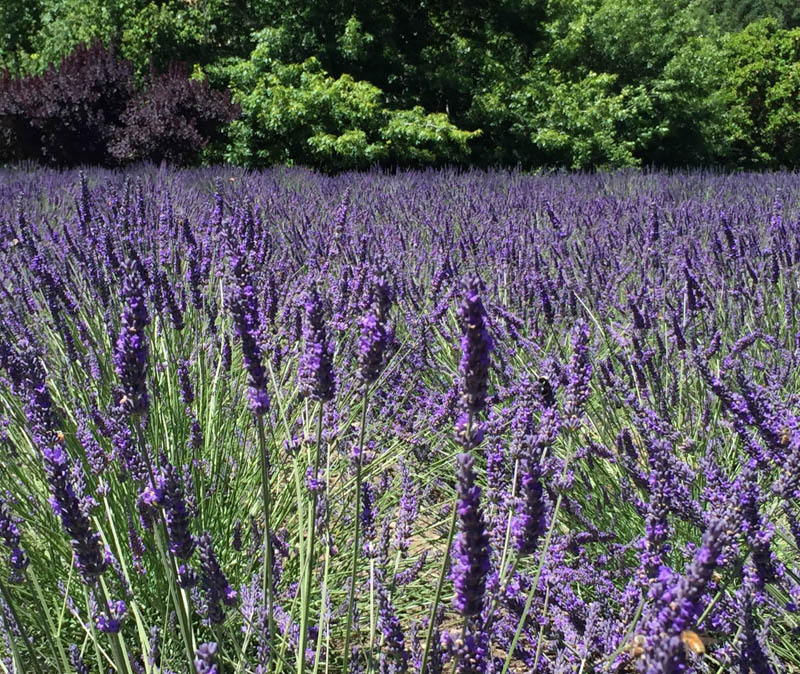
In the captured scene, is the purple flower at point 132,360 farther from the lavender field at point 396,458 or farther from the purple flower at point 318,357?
the purple flower at point 318,357

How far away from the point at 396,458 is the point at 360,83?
395 inches

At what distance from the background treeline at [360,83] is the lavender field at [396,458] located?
23.6 feet

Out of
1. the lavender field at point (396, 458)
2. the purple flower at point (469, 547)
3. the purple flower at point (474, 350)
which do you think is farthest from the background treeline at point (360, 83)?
the purple flower at point (469, 547)

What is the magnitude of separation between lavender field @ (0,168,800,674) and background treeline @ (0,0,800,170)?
7.19m

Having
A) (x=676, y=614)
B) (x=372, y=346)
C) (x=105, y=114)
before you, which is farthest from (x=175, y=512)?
(x=105, y=114)

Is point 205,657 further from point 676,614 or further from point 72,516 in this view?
point 676,614

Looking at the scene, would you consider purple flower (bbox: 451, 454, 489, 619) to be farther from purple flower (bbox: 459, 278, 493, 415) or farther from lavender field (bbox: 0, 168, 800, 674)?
purple flower (bbox: 459, 278, 493, 415)

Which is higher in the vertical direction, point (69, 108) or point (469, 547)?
point (69, 108)

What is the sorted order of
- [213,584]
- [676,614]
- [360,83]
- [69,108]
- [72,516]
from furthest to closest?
[360,83]
[69,108]
[213,584]
[72,516]
[676,614]

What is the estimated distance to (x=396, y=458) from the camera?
252 centimetres

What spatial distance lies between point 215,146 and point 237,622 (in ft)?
35.6

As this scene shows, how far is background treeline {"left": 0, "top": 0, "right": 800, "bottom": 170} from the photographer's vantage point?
10477 millimetres

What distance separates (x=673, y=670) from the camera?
0.74 metres

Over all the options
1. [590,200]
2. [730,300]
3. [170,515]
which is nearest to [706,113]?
[590,200]
